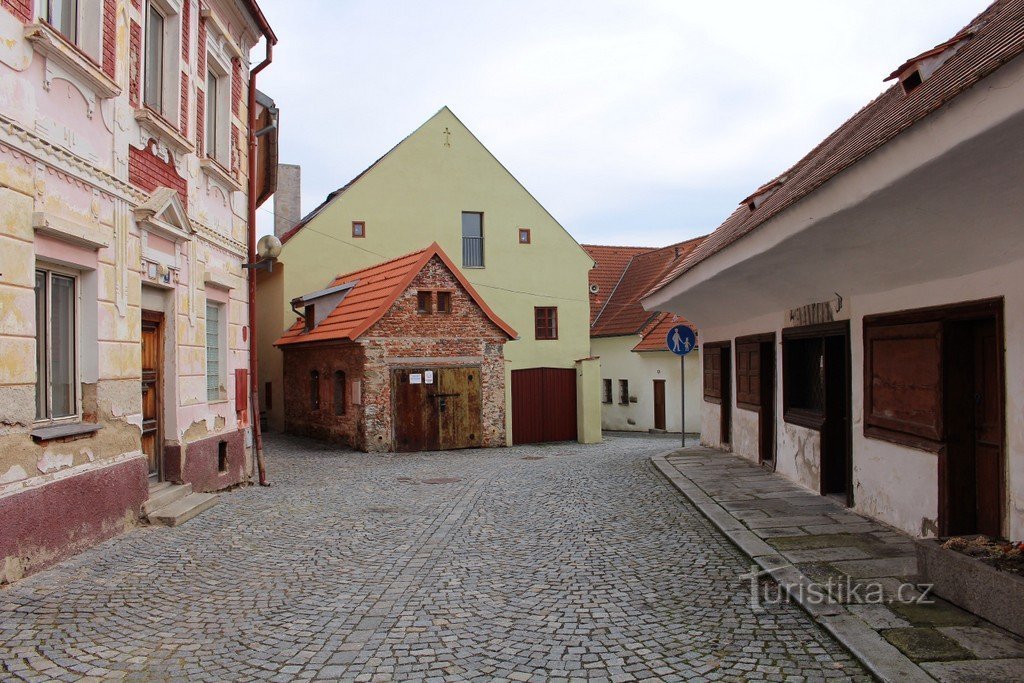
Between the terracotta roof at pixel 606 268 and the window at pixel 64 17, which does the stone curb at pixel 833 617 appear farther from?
the terracotta roof at pixel 606 268

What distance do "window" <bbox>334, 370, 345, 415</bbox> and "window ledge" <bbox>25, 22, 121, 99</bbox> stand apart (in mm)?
12086

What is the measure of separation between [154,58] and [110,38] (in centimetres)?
173

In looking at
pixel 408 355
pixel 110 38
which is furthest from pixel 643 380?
pixel 110 38

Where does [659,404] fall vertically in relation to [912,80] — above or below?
below

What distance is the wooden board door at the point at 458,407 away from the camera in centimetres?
1861

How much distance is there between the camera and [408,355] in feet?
59.8

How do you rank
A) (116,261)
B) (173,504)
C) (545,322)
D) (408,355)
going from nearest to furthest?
(116,261) < (173,504) < (408,355) < (545,322)

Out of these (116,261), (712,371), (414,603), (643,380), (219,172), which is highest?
(219,172)

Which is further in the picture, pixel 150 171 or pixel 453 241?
pixel 453 241

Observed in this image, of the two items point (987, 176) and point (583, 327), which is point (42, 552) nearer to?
point (987, 176)

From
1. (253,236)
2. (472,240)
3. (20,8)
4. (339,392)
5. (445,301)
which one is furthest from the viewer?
(472,240)

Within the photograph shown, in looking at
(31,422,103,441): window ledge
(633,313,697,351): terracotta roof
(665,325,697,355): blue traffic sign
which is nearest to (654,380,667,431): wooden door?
(633,313,697,351): terracotta roof

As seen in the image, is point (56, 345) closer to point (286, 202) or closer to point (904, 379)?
point (904, 379)

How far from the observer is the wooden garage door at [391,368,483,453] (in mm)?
18125
